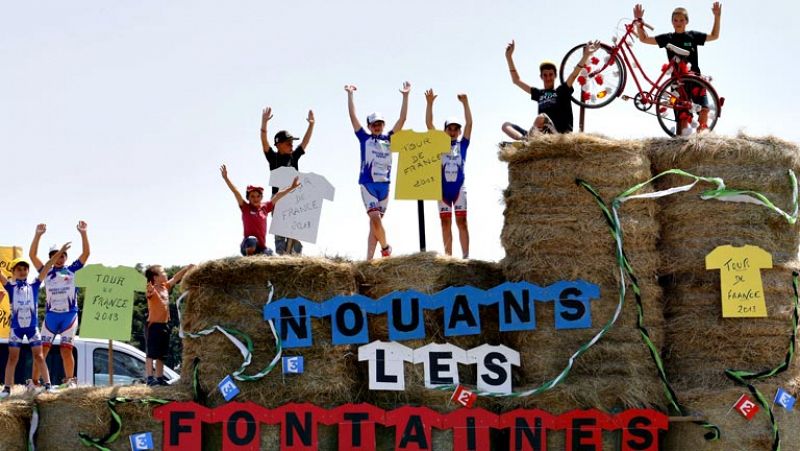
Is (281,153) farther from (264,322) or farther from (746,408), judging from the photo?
(746,408)

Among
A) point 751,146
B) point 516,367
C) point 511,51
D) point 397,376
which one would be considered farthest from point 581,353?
point 511,51

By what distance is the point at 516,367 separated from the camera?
1001cm

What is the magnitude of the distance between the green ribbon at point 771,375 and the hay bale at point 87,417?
4.56 metres

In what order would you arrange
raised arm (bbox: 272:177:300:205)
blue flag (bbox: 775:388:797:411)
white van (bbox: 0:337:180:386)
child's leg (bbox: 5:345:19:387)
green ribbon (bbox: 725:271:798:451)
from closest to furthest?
green ribbon (bbox: 725:271:798:451), blue flag (bbox: 775:388:797:411), raised arm (bbox: 272:177:300:205), child's leg (bbox: 5:345:19:387), white van (bbox: 0:337:180:386)

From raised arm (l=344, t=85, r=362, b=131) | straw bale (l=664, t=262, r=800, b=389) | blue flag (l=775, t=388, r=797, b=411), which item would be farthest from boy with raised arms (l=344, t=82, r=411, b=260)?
blue flag (l=775, t=388, r=797, b=411)

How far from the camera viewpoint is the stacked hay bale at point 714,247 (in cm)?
985

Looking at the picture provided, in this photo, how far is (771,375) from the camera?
32.1ft

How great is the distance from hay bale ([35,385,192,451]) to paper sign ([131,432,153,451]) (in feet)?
0.15

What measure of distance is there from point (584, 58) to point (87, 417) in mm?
5934

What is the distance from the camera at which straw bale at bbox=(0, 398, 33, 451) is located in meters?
9.67

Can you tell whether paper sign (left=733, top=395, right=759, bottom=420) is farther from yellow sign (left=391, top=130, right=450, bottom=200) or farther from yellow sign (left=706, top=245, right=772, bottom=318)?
yellow sign (left=391, top=130, right=450, bottom=200)

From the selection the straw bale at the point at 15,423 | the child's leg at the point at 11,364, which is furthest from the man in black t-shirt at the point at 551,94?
the child's leg at the point at 11,364

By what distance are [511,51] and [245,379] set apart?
4473 millimetres

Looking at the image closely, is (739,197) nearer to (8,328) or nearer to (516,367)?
(516,367)
